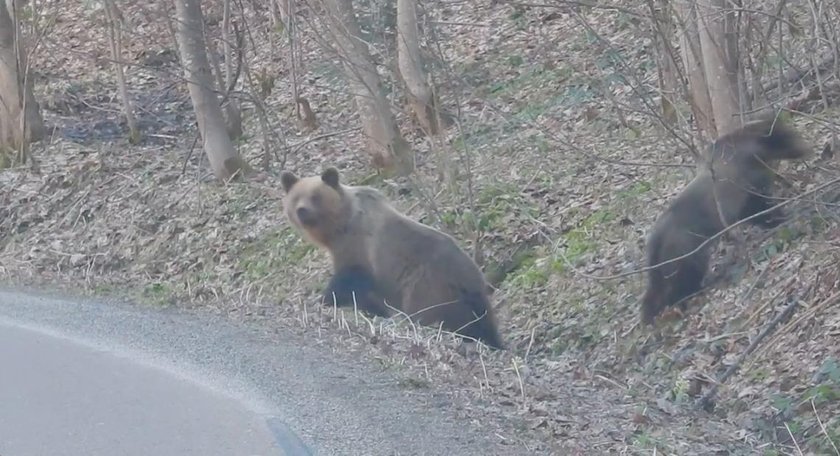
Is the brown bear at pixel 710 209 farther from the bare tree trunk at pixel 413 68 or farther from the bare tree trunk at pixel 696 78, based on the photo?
the bare tree trunk at pixel 413 68

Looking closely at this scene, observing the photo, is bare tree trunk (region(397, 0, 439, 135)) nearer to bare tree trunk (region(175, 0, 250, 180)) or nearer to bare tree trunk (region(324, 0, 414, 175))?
bare tree trunk (region(324, 0, 414, 175))

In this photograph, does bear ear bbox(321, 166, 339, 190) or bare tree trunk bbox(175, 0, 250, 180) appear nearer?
bear ear bbox(321, 166, 339, 190)

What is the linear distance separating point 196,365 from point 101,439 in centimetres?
168

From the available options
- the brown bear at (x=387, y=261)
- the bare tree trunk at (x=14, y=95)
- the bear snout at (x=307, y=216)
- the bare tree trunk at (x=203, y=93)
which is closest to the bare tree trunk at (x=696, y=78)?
the brown bear at (x=387, y=261)

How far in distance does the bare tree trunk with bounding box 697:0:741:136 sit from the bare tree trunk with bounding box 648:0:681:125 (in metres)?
0.28

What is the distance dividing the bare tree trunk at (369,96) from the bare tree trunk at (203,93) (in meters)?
2.17

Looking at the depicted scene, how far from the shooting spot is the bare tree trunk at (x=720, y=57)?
10.5 metres

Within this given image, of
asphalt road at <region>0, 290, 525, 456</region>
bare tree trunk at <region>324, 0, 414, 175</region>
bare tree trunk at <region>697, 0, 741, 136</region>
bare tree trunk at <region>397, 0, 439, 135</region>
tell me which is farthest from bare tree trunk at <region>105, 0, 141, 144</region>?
asphalt road at <region>0, 290, 525, 456</region>

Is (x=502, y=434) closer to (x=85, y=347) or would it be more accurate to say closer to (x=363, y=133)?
(x=85, y=347)

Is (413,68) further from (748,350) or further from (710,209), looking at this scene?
(748,350)

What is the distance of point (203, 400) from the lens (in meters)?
7.22

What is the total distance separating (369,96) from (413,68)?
1107 mm

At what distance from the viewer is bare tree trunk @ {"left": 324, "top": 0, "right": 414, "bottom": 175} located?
14.8 m

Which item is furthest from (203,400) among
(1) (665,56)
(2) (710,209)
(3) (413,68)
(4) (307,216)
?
(3) (413,68)
